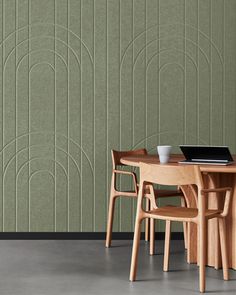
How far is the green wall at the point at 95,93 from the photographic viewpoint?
6.34 m

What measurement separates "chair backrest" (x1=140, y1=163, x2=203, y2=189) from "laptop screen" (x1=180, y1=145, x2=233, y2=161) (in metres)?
0.44

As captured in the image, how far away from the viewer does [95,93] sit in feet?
20.9

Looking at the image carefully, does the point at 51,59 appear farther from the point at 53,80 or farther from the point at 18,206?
the point at 18,206

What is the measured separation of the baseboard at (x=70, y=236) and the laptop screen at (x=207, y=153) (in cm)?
162

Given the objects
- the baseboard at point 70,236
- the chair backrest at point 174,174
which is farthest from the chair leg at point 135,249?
the baseboard at point 70,236

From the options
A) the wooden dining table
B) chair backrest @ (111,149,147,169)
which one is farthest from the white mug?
chair backrest @ (111,149,147,169)

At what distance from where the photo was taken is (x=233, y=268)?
16.4 feet

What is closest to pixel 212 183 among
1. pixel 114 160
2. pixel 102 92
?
pixel 114 160

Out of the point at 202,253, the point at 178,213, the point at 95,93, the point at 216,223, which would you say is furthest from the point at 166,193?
the point at 202,253

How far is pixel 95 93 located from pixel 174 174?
7.06ft

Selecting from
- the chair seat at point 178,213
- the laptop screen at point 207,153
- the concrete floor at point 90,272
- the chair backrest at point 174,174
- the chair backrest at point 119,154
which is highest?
the laptop screen at point 207,153

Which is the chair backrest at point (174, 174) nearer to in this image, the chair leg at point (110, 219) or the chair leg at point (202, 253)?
the chair leg at point (202, 253)

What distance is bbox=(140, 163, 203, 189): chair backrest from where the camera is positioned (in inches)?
171

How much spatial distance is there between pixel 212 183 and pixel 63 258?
4.59 feet
